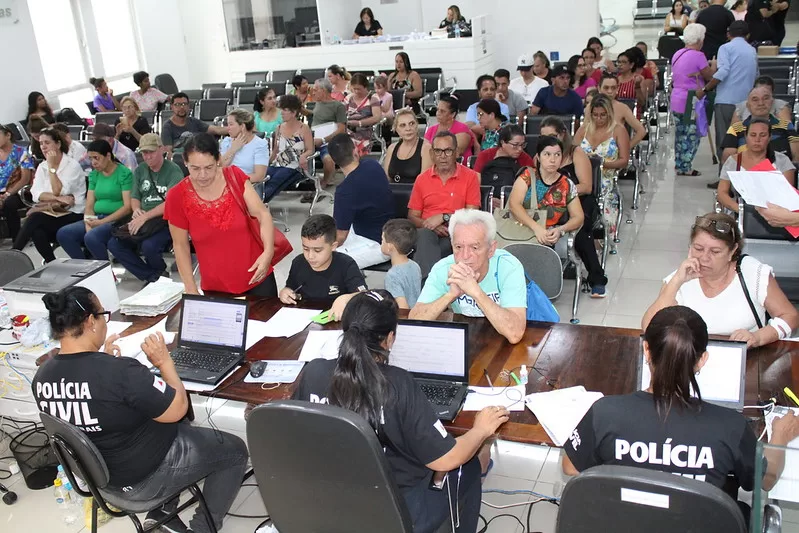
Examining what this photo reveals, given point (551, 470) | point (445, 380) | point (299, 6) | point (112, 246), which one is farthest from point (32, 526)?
point (299, 6)

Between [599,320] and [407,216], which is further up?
[407,216]

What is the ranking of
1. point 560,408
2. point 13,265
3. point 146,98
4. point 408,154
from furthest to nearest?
point 146,98 → point 408,154 → point 13,265 → point 560,408

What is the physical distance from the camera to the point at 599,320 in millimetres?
4906

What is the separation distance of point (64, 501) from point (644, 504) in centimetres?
290

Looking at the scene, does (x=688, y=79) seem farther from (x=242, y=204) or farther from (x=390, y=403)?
(x=390, y=403)

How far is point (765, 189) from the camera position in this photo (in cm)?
448

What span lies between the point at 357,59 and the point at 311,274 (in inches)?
382

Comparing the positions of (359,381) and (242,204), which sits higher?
(242,204)

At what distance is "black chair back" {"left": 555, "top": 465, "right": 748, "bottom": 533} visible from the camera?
5.57ft

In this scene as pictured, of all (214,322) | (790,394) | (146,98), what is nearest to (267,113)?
(146,98)

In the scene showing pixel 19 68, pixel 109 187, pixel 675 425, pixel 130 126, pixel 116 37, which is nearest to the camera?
pixel 675 425

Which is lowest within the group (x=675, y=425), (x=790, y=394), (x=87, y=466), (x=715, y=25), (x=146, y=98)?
(x=87, y=466)

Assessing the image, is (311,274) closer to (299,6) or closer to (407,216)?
(407,216)

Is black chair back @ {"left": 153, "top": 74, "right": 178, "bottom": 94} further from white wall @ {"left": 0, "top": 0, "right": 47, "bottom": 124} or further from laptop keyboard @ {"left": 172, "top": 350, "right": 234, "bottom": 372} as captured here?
laptop keyboard @ {"left": 172, "top": 350, "right": 234, "bottom": 372}
